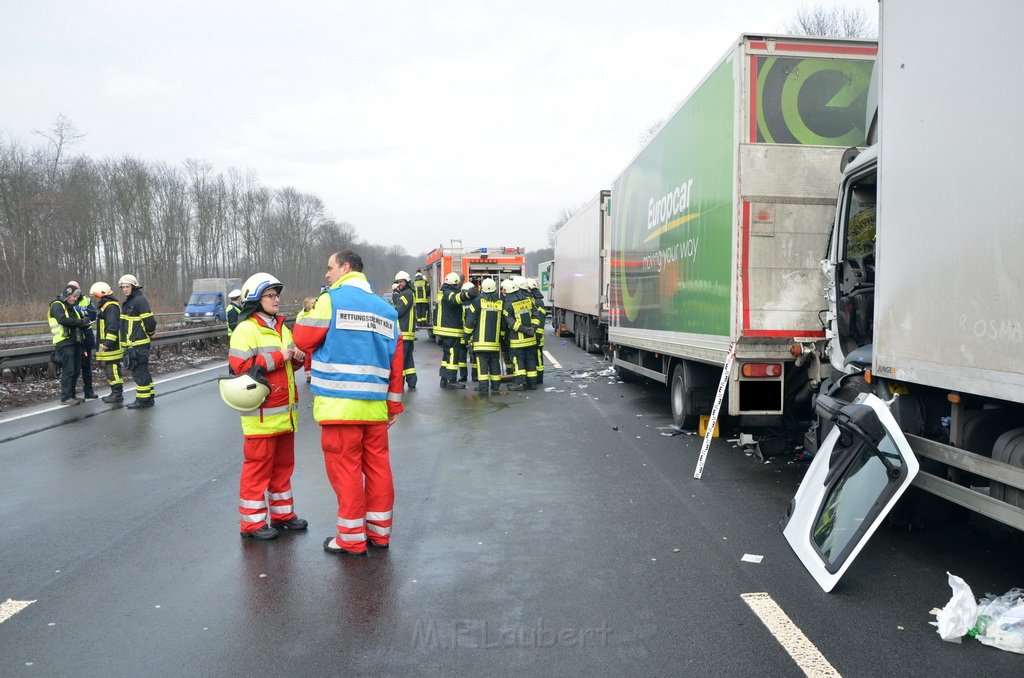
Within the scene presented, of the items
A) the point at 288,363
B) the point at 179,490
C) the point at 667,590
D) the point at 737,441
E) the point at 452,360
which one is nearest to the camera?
the point at 667,590

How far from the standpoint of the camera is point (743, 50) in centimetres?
668

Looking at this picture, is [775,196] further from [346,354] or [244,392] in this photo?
[244,392]

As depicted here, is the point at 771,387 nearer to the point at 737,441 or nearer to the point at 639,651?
the point at 737,441

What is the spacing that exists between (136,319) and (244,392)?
7716mm

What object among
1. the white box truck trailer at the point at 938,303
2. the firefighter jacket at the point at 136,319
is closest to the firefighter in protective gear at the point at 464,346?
the firefighter jacket at the point at 136,319

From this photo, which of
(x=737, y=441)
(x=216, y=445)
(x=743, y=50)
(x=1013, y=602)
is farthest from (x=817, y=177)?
(x=216, y=445)

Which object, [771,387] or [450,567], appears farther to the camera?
[771,387]

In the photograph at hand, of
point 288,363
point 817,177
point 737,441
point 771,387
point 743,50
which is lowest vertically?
point 737,441

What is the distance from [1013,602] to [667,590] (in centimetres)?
165

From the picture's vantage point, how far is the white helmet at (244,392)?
15.9 feet

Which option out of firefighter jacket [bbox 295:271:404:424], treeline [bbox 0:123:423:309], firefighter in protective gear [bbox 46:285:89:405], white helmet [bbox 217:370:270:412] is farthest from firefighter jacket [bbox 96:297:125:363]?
treeline [bbox 0:123:423:309]

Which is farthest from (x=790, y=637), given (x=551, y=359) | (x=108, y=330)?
(x=551, y=359)

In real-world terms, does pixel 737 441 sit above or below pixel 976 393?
below

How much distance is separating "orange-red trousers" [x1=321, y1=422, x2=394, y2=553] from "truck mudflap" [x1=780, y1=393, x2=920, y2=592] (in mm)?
2606
